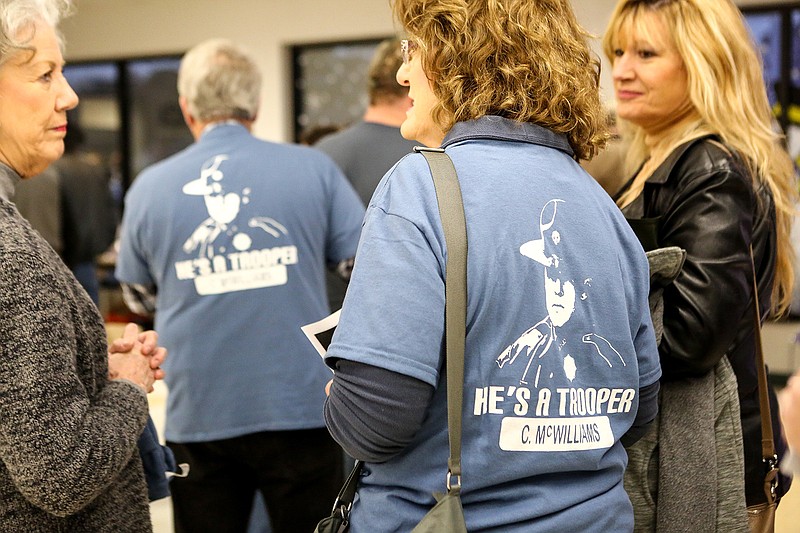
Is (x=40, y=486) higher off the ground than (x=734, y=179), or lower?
lower

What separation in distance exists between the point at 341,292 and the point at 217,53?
0.95 meters

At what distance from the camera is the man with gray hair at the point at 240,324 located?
250cm

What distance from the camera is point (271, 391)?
8.21 ft

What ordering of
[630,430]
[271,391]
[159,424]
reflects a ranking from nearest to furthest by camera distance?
[630,430] < [271,391] < [159,424]

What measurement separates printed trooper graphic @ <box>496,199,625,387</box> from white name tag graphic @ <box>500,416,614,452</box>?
0.06 m

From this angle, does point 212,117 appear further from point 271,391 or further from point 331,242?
point 271,391

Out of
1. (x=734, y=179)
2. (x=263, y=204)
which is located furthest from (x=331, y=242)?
(x=734, y=179)

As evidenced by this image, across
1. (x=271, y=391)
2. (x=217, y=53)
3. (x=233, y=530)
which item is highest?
(x=217, y=53)

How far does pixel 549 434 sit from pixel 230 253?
1475 millimetres

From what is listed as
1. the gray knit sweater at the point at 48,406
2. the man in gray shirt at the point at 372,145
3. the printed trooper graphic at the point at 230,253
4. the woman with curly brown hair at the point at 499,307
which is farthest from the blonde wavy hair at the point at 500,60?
the man in gray shirt at the point at 372,145

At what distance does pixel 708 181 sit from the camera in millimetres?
1714

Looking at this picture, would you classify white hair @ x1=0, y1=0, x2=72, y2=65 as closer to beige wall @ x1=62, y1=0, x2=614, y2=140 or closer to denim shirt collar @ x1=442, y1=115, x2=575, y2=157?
denim shirt collar @ x1=442, y1=115, x2=575, y2=157

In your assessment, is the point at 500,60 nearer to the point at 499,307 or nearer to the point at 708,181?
the point at 499,307

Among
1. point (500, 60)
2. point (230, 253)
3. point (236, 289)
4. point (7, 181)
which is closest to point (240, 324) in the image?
point (236, 289)
